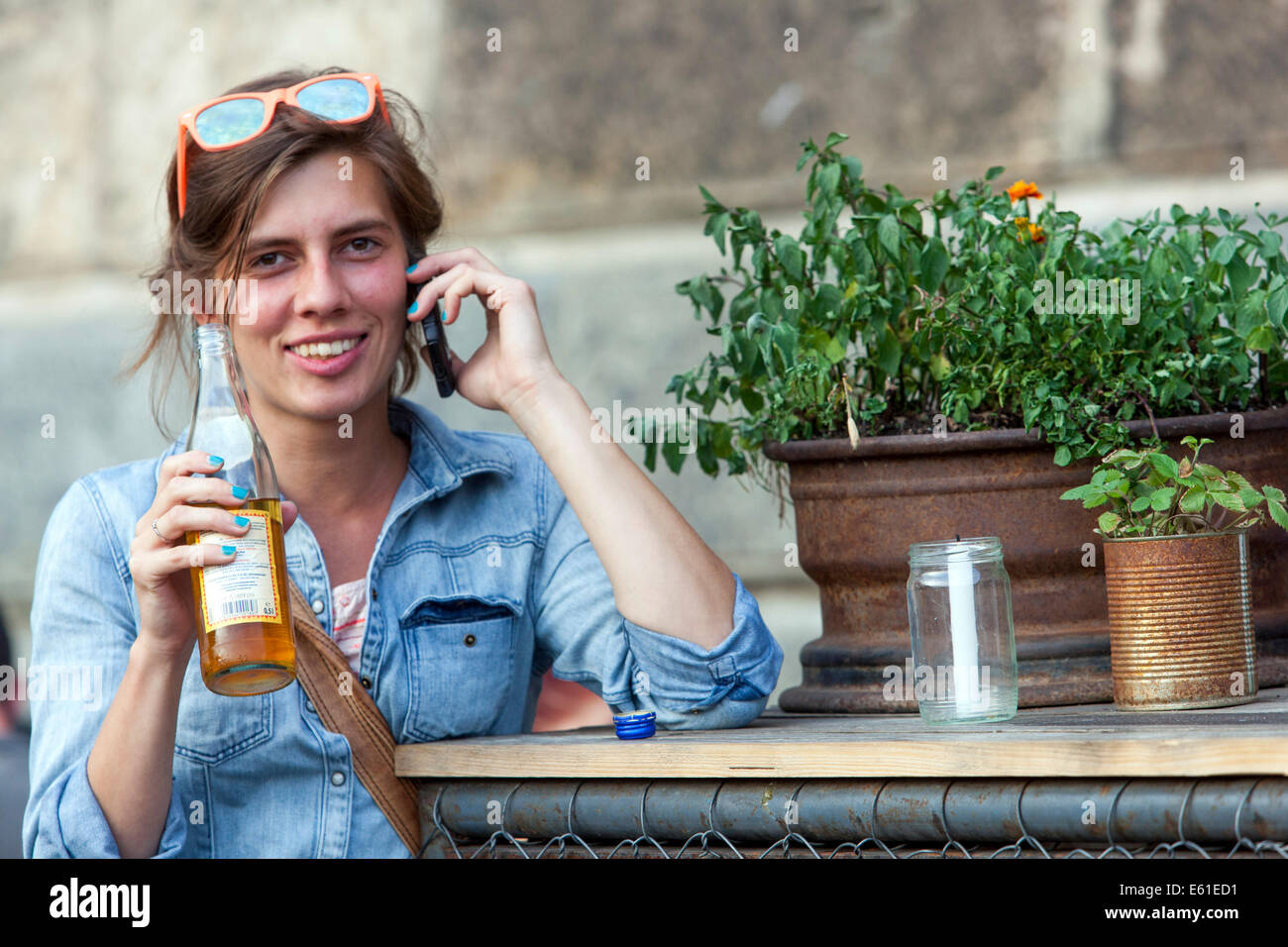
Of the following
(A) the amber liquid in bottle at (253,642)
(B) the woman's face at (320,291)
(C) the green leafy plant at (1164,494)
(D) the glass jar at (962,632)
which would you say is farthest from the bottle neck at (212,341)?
(C) the green leafy plant at (1164,494)

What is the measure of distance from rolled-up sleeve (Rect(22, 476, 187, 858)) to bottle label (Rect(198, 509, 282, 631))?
0.93ft

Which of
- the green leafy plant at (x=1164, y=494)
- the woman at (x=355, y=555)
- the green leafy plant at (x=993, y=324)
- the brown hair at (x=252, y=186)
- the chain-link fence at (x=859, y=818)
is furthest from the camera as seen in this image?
the brown hair at (x=252, y=186)

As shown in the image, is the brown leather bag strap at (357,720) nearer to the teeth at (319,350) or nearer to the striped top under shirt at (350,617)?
the striped top under shirt at (350,617)

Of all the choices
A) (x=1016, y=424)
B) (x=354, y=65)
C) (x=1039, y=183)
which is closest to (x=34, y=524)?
(x=354, y=65)

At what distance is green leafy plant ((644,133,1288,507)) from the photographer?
1.41 meters

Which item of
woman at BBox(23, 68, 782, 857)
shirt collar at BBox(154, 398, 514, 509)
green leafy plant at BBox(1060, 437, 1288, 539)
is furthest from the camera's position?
shirt collar at BBox(154, 398, 514, 509)

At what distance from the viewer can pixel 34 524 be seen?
10.9 ft

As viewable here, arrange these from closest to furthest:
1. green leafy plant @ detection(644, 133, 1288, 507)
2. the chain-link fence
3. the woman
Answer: the chain-link fence
green leafy plant @ detection(644, 133, 1288, 507)
the woman

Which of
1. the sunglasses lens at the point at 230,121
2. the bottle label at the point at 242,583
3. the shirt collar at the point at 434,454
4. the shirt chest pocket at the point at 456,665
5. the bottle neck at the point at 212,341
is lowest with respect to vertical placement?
the shirt chest pocket at the point at 456,665

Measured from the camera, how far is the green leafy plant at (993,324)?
141 centimetres

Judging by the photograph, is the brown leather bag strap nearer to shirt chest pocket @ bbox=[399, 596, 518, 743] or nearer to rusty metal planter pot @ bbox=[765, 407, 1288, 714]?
shirt chest pocket @ bbox=[399, 596, 518, 743]

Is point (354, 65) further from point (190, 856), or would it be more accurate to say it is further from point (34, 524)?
point (190, 856)

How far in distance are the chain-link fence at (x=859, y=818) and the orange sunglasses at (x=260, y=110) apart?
0.74 metres

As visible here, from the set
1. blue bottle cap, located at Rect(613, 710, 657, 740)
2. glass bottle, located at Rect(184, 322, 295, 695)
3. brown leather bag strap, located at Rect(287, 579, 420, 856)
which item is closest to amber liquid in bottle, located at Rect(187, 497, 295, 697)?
glass bottle, located at Rect(184, 322, 295, 695)
